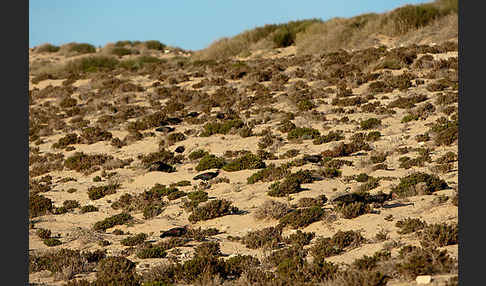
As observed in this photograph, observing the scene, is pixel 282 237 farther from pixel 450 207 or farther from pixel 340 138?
pixel 340 138

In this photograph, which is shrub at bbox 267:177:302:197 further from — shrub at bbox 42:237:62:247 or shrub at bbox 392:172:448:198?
shrub at bbox 42:237:62:247

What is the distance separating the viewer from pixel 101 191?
64.2 ft

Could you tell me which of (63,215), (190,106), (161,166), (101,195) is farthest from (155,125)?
(63,215)

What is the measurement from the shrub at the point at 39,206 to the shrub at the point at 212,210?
19.3 ft

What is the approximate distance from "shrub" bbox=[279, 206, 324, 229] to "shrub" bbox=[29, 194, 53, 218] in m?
9.11

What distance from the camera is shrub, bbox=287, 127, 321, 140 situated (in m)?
22.8

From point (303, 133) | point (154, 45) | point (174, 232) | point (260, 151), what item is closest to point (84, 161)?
point (260, 151)

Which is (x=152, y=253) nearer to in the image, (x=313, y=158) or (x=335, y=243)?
(x=335, y=243)

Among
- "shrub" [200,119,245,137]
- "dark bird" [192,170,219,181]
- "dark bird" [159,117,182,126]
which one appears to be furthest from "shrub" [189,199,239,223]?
"dark bird" [159,117,182,126]

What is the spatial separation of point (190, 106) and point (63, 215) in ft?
45.8

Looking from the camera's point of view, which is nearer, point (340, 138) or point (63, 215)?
point (63, 215)

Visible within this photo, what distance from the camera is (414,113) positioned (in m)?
23.5

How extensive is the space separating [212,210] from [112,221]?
3.39 meters

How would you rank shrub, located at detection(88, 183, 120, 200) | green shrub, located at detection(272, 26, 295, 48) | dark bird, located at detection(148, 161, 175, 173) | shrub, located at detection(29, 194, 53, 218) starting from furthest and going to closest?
green shrub, located at detection(272, 26, 295, 48)
dark bird, located at detection(148, 161, 175, 173)
shrub, located at detection(88, 183, 120, 200)
shrub, located at detection(29, 194, 53, 218)
